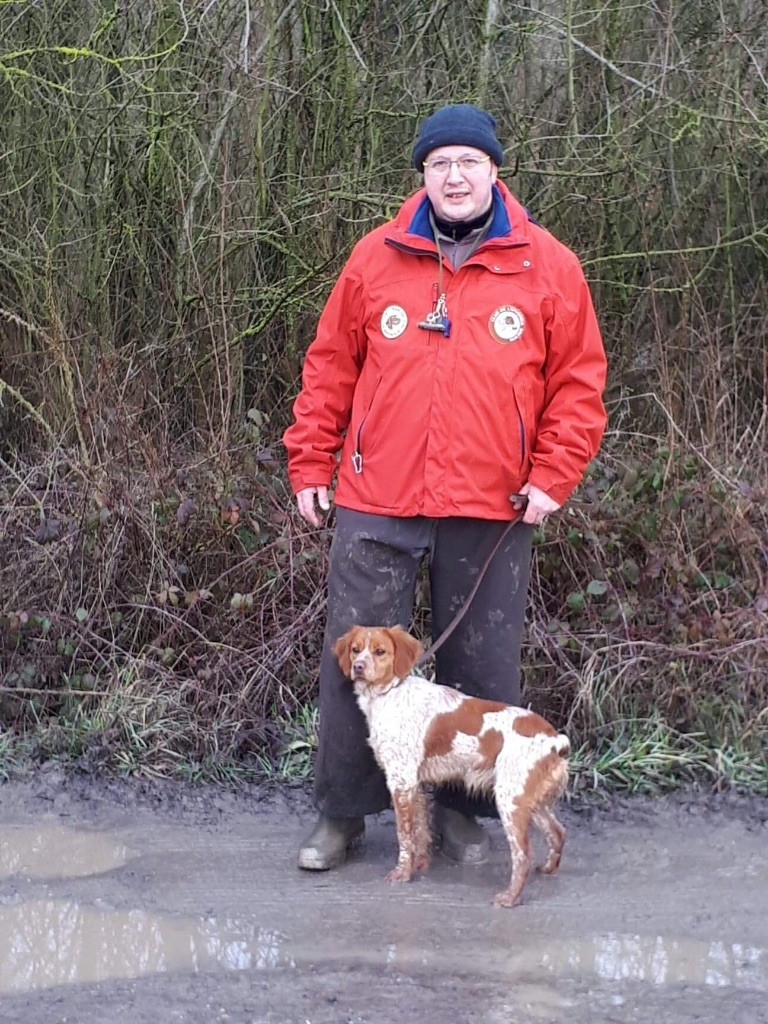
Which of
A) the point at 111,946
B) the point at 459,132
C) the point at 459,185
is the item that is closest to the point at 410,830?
the point at 111,946

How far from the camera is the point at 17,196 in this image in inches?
286

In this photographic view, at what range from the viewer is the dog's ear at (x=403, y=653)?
4.32m

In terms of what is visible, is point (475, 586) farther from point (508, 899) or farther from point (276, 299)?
point (276, 299)

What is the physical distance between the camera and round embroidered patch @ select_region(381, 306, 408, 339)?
4199 millimetres

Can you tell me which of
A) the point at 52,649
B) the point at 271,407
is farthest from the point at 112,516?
the point at 271,407

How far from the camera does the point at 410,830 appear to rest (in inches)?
173

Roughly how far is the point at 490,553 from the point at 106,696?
2.23 meters

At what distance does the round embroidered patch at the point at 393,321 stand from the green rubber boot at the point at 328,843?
1697 millimetres

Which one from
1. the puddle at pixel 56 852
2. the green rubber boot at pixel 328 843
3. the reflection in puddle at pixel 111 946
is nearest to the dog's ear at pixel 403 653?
the green rubber boot at pixel 328 843

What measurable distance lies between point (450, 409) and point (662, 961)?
1784mm

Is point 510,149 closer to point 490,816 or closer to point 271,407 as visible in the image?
point 271,407

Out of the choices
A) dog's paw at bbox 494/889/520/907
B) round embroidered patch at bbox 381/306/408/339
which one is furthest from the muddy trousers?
round embroidered patch at bbox 381/306/408/339

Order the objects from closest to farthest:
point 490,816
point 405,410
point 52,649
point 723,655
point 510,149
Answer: point 405,410, point 490,816, point 723,655, point 52,649, point 510,149

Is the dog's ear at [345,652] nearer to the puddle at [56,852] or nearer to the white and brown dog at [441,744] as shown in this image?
the white and brown dog at [441,744]
